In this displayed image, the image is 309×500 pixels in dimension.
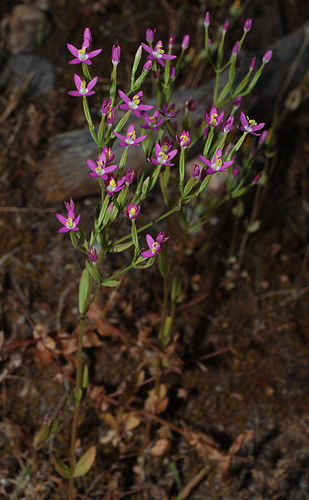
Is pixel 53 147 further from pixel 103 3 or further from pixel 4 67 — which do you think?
pixel 103 3

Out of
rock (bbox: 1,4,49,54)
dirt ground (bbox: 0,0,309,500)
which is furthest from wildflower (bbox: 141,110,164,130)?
rock (bbox: 1,4,49,54)

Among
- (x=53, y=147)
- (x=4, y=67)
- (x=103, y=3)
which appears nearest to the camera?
(x=53, y=147)

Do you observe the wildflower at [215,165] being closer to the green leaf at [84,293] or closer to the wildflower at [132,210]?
the wildflower at [132,210]

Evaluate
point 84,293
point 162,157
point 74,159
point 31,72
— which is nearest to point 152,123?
point 162,157

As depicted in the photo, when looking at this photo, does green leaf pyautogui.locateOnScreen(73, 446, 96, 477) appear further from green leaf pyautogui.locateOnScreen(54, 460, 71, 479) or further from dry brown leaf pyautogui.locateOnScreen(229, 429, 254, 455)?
dry brown leaf pyautogui.locateOnScreen(229, 429, 254, 455)

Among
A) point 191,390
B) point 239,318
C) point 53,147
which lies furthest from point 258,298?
point 53,147
